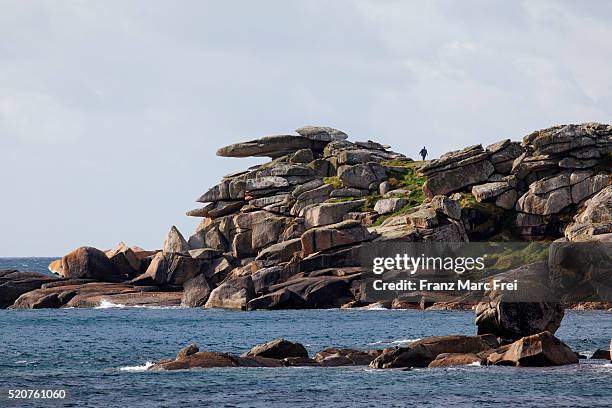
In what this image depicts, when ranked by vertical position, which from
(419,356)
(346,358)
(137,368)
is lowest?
(137,368)

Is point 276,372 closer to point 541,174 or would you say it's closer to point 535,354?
point 535,354

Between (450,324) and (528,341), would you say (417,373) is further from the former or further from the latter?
(450,324)

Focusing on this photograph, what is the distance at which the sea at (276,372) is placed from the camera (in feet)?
163

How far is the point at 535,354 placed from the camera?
56.9 m

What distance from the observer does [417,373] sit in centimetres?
5725

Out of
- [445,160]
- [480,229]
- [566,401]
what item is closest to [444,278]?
[480,229]

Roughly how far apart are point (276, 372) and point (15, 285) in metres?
80.4

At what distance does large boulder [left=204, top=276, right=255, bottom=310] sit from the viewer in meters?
115

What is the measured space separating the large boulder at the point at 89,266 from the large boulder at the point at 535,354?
80683 millimetres

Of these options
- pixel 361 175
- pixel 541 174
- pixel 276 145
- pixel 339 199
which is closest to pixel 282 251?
pixel 339 199

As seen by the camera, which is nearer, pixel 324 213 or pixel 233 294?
pixel 233 294

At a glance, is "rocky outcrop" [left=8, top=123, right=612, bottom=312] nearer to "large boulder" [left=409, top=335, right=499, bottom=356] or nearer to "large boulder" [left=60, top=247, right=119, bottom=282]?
"large boulder" [left=60, top=247, right=119, bottom=282]

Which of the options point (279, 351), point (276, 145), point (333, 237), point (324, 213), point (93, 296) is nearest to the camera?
→ point (279, 351)

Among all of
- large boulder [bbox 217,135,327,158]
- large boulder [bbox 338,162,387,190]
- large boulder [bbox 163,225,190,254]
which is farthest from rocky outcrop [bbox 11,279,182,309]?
large boulder [bbox 217,135,327,158]
